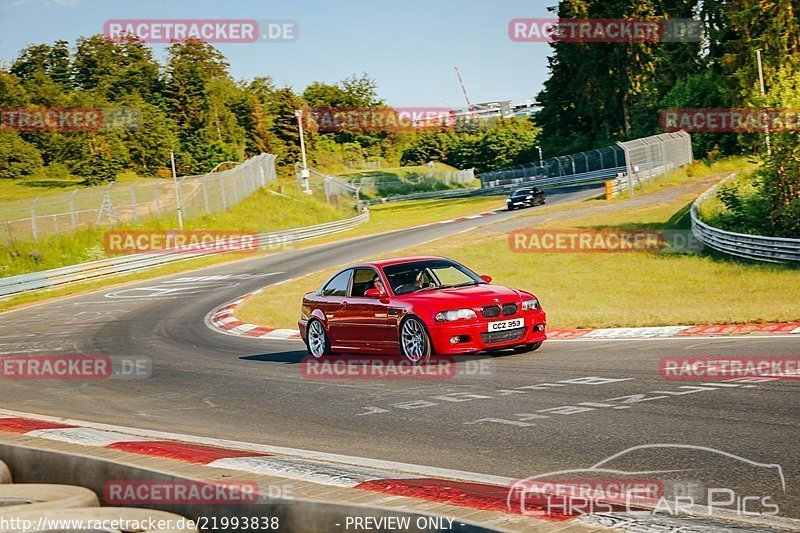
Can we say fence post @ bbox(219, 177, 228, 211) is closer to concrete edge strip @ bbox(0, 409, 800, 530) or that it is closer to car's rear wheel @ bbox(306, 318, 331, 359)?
car's rear wheel @ bbox(306, 318, 331, 359)

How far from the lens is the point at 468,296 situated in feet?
43.0

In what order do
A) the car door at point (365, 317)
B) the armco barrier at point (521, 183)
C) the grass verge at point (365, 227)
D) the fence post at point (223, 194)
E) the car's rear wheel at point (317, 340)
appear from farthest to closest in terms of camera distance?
the armco barrier at point (521, 183) < the fence post at point (223, 194) < the grass verge at point (365, 227) < the car's rear wheel at point (317, 340) < the car door at point (365, 317)

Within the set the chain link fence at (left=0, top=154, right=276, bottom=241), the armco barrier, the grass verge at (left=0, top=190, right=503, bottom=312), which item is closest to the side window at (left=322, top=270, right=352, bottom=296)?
the grass verge at (left=0, top=190, right=503, bottom=312)

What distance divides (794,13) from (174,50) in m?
64.3

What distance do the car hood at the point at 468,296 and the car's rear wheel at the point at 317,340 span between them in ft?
6.50

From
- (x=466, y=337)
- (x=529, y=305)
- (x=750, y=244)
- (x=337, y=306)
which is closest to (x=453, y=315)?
(x=466, y=337)

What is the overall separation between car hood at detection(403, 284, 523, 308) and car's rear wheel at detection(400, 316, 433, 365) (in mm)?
382

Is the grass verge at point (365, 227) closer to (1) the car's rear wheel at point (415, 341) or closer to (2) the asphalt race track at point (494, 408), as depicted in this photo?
(2) the asphalt race track at point (494, 408)

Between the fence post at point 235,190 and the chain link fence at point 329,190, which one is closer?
the fence post at point 235,190

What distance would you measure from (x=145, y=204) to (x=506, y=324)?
120 ft

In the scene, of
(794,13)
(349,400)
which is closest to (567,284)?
(349,400)

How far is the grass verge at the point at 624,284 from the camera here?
17781mm

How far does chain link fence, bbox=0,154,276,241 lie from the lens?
40.9 metres

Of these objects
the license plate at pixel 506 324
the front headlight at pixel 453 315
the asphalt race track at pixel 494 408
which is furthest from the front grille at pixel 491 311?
the asphalt race track at pixel 494 408
